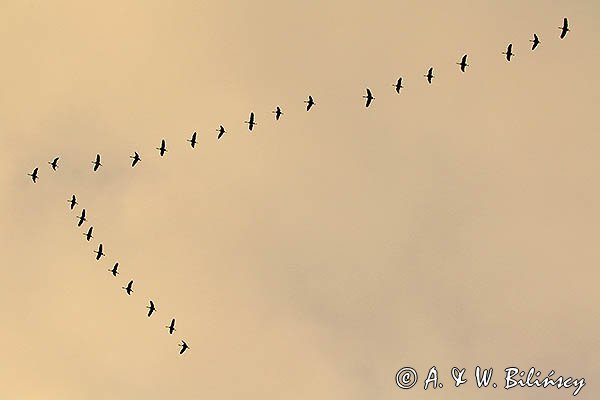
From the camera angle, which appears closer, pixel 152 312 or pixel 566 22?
pixel 566 22

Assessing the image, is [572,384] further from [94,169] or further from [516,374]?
[94,169]

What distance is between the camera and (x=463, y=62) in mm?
177375

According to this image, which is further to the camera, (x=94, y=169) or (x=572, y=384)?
(x=94, y=169)

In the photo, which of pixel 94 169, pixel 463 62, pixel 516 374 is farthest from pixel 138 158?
pixel 516 374

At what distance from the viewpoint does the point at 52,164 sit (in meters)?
185

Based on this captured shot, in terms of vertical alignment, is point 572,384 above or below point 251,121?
below

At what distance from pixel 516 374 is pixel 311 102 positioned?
4407 cm

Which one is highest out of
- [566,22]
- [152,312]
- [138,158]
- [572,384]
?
[566,22]

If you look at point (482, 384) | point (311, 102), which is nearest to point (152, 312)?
point (311, 102)

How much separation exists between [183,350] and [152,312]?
7.17m

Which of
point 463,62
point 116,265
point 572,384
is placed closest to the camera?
point 572,384

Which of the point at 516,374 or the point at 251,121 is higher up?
the point at 251,121

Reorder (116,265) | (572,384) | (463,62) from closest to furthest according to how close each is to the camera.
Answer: (572,384) < (463,62) < (116,265)

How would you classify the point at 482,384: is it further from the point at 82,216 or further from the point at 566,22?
the point at 82,216
